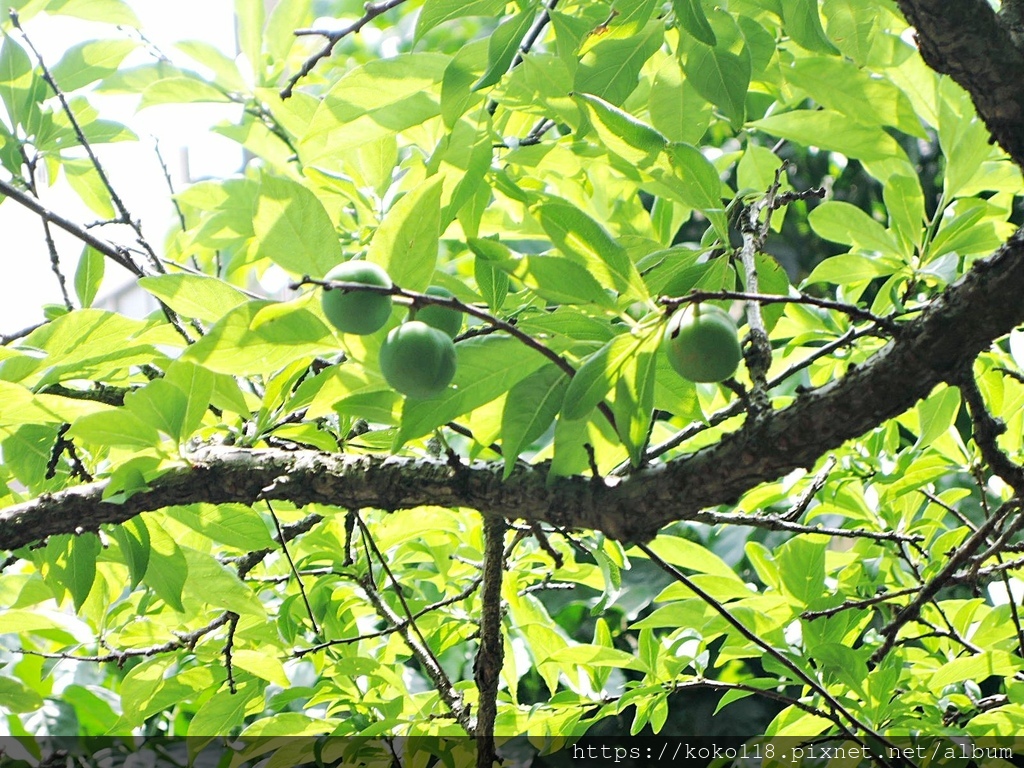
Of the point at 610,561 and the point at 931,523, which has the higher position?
the point at 610,561

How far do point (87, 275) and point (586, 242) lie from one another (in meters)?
0.60

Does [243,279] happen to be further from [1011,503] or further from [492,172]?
[1011,503]

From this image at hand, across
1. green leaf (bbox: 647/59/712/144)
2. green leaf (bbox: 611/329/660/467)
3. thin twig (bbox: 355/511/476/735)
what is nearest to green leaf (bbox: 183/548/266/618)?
thin twig (bbox: 355/511/476/735)

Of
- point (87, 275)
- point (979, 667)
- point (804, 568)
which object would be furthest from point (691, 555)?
point (87, 275)

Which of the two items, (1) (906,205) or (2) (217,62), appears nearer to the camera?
(1) (906,205)

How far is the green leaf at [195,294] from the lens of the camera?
2.00 feet

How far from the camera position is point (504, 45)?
592mm

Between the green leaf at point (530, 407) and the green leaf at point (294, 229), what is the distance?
0.15m

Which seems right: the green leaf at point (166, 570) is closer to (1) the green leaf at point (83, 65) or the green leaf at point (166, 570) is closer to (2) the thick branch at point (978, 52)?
(1) the green leaf at point (83, 65)

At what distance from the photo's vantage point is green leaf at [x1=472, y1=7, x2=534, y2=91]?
1.91ft

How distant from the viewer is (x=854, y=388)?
0.54 m

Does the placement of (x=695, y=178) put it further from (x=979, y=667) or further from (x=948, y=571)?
(x=979, y=667)

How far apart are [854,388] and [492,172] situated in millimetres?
311

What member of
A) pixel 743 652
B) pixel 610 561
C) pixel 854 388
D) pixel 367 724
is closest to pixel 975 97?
pixel 854 388
